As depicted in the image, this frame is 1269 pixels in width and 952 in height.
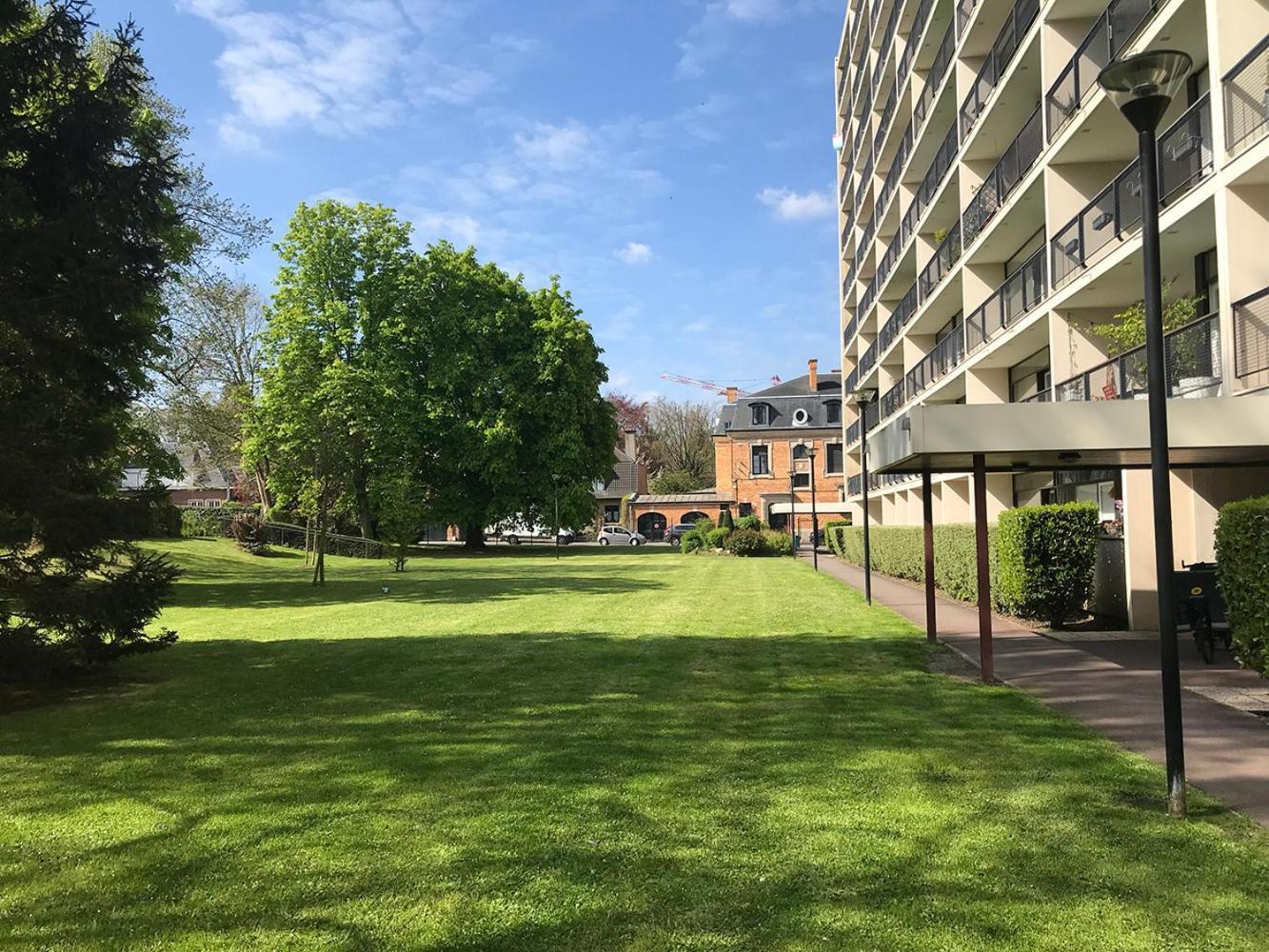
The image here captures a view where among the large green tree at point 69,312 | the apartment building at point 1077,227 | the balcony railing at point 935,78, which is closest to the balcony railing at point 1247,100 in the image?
Answer: the apartment building at point 1077,227

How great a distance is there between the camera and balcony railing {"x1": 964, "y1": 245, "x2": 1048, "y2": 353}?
1717 cm

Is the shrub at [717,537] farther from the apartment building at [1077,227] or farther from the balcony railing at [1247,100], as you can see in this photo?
the balcony railing at [1247,100]

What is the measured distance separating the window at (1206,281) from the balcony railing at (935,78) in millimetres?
12878

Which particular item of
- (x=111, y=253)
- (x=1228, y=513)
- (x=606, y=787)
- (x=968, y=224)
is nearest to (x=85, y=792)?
(x=606, y=787)

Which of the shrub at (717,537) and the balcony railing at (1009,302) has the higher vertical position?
the balcony railing at (1009,302)

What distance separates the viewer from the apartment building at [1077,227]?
34.0ft

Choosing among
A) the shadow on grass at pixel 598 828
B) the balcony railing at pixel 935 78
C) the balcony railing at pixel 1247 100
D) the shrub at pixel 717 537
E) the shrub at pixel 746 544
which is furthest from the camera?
the shrub at pixel 717 537

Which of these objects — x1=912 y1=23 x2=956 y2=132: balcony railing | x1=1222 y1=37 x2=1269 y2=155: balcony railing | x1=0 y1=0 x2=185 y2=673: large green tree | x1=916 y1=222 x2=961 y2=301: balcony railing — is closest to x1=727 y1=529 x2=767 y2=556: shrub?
x1=916 y1=222 x2=961 y2=301: balcony railing

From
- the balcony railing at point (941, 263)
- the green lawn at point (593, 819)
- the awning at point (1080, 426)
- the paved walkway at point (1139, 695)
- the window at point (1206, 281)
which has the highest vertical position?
the balcony railing at point (941, 263)

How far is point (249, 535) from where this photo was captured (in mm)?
37125

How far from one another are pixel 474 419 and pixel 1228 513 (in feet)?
123

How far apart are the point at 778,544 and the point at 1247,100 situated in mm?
32411

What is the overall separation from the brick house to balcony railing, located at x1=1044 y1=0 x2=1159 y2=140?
46.3 metres

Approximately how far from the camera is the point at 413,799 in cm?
520
